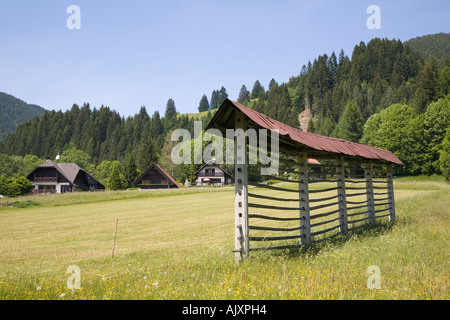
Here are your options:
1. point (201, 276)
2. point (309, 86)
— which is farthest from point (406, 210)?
point (309, 86)

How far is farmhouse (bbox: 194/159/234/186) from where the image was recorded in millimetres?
75312

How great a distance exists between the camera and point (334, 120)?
119 meters

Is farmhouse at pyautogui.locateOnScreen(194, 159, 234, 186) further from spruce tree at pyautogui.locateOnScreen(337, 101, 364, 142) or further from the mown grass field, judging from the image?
the mown grass field

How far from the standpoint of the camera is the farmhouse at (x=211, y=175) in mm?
75312

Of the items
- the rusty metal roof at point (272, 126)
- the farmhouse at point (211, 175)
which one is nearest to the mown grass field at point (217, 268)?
the rusty metal roof at point (272, 126)

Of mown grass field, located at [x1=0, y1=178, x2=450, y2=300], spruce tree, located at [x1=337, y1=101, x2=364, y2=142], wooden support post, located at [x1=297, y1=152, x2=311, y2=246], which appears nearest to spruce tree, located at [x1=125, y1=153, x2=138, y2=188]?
spruce tree, located at [x1=337, y1=101, x2=364, y2=142]

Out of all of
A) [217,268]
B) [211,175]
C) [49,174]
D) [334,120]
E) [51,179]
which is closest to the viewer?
[217,268]

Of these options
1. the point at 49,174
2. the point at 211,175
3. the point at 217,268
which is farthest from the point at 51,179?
the point at 217,268

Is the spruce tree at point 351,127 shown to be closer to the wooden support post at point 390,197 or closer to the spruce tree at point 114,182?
the spruce tree at point 114,182

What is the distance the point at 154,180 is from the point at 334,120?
7540 centimetres

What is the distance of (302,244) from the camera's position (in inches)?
386

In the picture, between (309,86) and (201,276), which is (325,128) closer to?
(309,86)

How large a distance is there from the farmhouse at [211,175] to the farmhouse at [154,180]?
26.2ft

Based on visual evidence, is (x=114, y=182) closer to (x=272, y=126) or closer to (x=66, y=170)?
(x=66, y=170)
